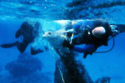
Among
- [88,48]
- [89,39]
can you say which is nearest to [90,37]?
[89,39]

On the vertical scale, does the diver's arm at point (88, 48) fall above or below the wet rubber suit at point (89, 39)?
below

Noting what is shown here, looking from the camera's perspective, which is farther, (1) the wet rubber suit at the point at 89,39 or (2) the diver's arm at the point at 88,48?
(2) the diver's arm at the point at 88,48

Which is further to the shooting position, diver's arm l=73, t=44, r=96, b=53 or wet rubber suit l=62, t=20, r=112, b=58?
diver's arm l=73, t=44, r=96, b=53

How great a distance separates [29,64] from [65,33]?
15.5 metres

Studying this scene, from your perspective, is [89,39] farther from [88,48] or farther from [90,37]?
[88,48]

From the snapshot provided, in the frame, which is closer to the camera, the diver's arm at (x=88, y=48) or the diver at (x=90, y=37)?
the diver at (x=90, y=37)

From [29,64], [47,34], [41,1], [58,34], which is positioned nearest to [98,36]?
[58,34]

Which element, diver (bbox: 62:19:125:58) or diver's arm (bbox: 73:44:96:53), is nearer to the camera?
diver (bbox: 62:19:125:58)

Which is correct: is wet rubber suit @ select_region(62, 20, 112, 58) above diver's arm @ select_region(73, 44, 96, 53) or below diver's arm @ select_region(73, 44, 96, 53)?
above

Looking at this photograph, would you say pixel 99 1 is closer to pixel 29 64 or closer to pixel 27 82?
pixel 27 82

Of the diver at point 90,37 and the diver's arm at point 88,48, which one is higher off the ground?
the diver at point 90,37

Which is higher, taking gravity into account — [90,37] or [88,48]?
[90,37]

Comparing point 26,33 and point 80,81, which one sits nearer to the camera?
point 80,81

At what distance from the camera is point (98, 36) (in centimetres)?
486
